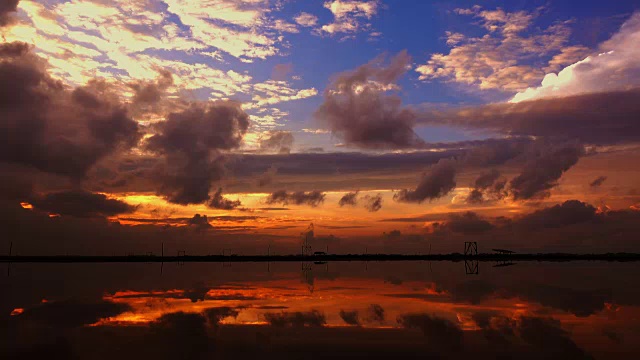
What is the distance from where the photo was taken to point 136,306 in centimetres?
5844

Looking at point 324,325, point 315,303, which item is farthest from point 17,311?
point 324,325

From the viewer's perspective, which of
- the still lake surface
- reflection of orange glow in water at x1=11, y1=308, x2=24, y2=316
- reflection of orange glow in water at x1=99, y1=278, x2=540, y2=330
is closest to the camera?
the still lake surface

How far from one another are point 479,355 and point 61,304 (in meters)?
51.9

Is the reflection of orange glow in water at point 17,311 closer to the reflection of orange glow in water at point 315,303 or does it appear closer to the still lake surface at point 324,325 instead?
the still lake surface at point 324,325

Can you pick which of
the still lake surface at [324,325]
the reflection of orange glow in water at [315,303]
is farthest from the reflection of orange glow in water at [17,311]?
the reflection of orange glow in water at [315,303]

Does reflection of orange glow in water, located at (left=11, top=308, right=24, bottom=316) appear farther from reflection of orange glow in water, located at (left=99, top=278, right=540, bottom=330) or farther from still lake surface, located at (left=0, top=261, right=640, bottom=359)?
reflection of orange glow in water, located at (left=99, top=278, right=540, bottom=330)

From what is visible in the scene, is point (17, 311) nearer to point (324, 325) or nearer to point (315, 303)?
point (315, 303)

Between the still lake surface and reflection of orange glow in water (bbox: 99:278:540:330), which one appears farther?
reflection of orange glow in water (bbox: 99:278:540:330)

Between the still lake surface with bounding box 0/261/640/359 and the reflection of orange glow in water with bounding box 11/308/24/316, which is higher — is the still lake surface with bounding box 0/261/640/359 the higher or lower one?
the higher one

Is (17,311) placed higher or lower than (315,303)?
lower

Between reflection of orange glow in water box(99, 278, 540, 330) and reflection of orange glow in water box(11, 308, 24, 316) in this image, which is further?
reflection of orange glow in water box(11, 308, 24, 316)

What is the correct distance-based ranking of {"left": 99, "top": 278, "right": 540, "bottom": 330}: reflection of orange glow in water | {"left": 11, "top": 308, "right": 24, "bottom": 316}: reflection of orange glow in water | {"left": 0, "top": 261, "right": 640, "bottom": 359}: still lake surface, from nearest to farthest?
{"left": 0, "top": 261, "right": 640, "bottom": 359}: still lake surface → {"left": 99, "top": 278, "right": 540, "bottom": 330}: reflection of orange glow in water → {"left": 11, "top": 308, "right": 24, "bottom": 316}: reflection of orange glow in water


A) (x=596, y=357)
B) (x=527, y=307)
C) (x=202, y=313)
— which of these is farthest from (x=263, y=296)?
(x=596, y=357)

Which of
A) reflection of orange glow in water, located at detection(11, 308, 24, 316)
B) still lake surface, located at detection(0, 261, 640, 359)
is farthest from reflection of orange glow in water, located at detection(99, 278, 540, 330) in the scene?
reflection of orange glow in water, located at detection(11, 308, 24, 316)
